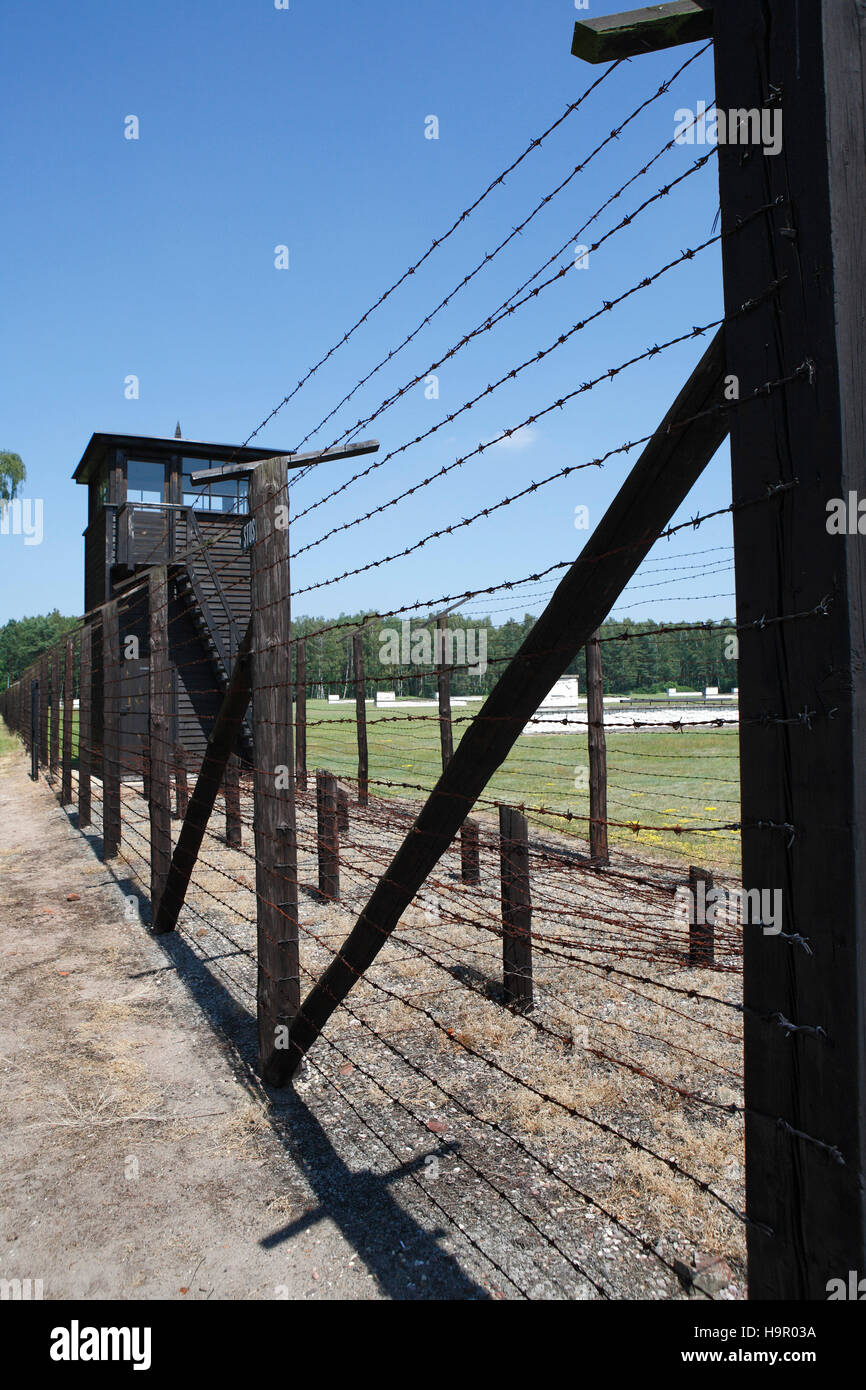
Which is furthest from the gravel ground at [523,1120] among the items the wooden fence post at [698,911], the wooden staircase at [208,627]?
the wooden staircase at [208,627]

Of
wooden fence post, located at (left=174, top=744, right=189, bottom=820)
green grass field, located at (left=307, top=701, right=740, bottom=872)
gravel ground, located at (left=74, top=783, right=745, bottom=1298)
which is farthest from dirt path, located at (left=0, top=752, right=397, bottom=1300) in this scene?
wooden fence post, located at (left=174, top=744, right=189, bottom=820)

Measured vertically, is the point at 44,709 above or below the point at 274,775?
above

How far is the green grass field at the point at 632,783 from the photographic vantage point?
8492mm

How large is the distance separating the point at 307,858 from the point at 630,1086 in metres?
6.56

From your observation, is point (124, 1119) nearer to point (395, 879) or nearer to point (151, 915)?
point (395, 879)

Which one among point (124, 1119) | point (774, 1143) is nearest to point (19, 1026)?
point (124, 1119)

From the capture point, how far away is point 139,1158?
3.57m

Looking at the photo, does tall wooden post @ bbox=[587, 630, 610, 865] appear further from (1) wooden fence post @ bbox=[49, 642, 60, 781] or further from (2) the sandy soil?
(1) wooden fence post @ bbox=[49, 642, 60, 781]

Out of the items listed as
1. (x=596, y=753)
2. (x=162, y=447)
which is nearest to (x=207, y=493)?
(x=162, y=447)

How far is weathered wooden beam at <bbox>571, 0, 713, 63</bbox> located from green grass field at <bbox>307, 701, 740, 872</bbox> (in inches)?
79.7

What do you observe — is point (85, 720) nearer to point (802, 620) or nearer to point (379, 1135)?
point (379, 1135)

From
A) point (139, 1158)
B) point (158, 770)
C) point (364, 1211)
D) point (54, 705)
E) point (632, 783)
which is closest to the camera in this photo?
point (364, 1211)

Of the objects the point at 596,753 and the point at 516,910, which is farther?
the point at 596,753

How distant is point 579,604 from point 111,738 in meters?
8.99
